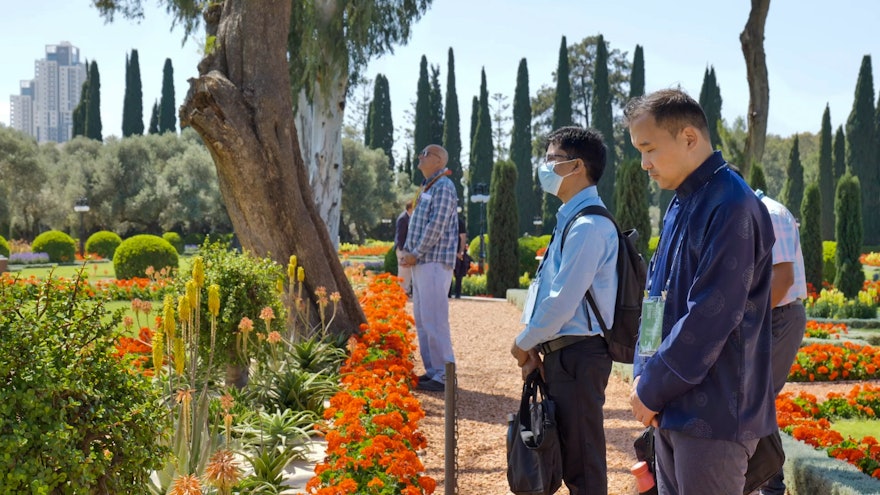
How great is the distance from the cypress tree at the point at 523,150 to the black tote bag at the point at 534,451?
1548 inches

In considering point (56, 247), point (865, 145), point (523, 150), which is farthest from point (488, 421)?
point (523, 150)

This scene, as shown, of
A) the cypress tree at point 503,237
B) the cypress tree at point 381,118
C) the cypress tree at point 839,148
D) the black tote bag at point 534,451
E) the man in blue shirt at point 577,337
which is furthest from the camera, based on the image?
the cypress tree at point 381,118

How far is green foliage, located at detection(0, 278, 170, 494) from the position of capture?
232cm

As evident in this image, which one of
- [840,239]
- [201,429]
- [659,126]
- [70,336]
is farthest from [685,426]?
[840,239]

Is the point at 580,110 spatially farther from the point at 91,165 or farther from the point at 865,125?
the point at 91,165

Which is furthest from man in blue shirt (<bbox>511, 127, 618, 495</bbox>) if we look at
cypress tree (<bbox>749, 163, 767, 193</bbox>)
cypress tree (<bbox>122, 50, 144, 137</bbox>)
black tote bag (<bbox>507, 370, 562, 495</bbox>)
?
cypress tree (<bbox>122, 50, 144, 137</bbox>)

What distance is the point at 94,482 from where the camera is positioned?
242 centimetres

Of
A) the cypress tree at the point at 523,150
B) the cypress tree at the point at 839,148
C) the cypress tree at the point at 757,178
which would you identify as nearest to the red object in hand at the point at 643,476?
the cypress tree at the point at 757,178

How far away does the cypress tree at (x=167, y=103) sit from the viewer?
48188 millimetres

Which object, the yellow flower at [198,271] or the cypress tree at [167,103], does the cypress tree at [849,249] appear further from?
the cypress tree at [167,103]

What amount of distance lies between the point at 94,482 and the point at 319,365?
3960 millimetres

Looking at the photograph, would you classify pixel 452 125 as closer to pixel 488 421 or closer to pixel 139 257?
pixel 139 257

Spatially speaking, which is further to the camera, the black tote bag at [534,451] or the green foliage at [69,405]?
the black tote bag at [534,451]

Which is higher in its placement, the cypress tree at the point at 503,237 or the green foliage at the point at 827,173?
the green foliage at the point at 827,173
